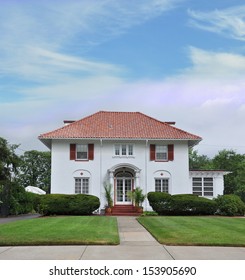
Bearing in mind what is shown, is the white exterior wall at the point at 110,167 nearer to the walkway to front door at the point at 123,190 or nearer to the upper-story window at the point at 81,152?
the upper-story window at the point at 81,152

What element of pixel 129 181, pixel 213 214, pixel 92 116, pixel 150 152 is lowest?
pixel 213 214

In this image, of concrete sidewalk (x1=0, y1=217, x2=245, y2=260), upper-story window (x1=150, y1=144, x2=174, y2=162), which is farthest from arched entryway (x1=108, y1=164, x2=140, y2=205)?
concrete sidewalk (x1=0, y1=217, x2=245, y2=260)

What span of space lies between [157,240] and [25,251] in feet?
13.7

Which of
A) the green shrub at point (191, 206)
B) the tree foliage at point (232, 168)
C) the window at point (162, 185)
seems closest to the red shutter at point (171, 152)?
the window at point (162, 185)

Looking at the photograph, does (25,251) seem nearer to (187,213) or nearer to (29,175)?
(187,213)

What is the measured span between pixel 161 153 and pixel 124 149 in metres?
2.98

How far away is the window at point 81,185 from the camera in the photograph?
34.1 m

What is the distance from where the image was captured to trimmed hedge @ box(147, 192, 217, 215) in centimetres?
2870

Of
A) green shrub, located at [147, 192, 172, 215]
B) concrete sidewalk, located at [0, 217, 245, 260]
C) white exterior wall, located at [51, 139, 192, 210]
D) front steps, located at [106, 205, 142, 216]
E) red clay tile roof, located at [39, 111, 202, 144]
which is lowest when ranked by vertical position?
front steps, located at [106, 205, 142, 216]

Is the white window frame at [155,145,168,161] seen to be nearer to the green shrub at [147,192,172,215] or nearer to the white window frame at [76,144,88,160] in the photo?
the green shrub at [147,192,172,215]

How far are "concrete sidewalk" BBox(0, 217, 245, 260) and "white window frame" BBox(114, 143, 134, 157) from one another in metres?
22.3

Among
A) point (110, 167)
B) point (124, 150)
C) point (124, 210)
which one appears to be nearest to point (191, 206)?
point (124, 210)

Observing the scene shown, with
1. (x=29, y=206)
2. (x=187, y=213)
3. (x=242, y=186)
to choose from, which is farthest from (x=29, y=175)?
(x=187, y=213)

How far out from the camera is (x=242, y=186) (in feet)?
178
